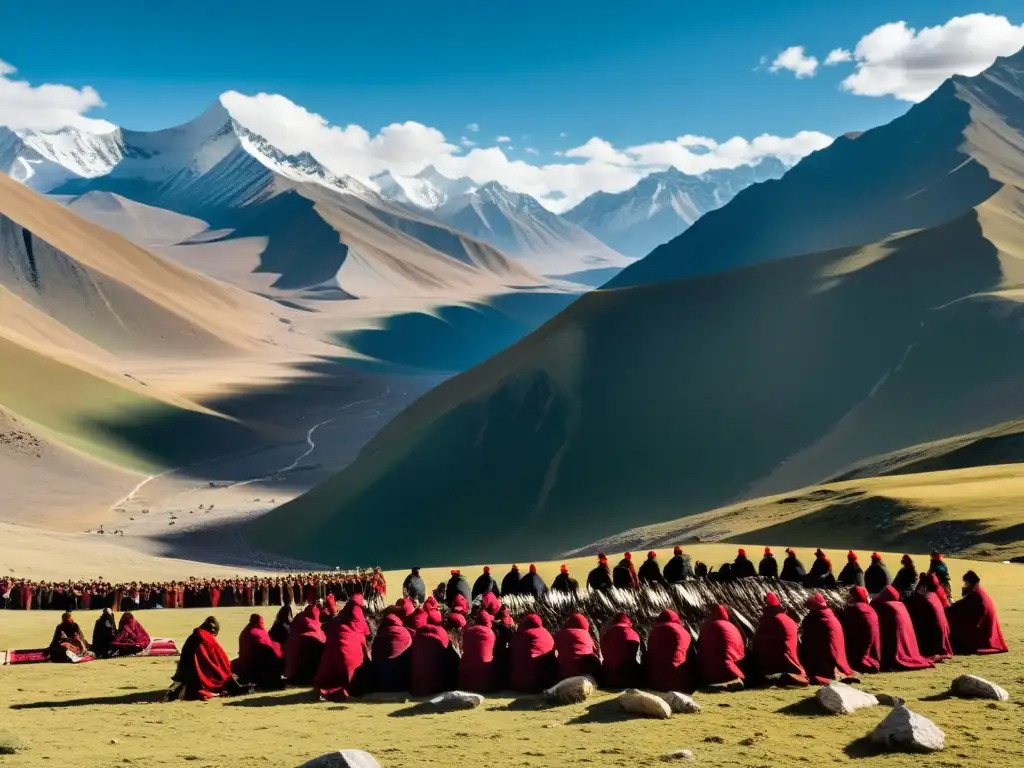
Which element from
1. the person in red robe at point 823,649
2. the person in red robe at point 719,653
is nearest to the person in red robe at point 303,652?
the person in red robe at point 719,653

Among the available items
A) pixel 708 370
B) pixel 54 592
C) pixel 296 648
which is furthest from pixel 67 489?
pixel 296 648

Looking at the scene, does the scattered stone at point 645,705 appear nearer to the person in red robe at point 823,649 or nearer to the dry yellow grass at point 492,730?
the dry yellow grass at point 492,730

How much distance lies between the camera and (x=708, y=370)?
8844 centimetres

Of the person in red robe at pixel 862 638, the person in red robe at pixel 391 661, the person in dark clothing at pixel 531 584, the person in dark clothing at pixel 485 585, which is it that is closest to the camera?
the person in red robe at pixel 862 638

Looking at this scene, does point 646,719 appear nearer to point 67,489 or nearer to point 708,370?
point 708,370

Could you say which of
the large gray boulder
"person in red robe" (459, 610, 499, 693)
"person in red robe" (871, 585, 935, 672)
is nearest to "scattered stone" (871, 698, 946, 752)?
"person in red robe" (871, 585, 935, 672)

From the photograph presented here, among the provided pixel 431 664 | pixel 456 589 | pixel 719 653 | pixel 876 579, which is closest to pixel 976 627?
pixel 719 653

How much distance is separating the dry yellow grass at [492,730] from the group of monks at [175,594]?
49.9ft

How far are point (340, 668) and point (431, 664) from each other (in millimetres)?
1255

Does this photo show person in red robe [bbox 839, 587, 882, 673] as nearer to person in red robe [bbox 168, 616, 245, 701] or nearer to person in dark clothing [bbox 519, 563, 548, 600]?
person in red robe [bbox 168, 616, 245, 701]

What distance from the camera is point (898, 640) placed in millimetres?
14664

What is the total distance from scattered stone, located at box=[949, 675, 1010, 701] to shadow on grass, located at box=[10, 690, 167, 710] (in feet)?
33.7

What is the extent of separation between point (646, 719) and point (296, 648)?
5.85 m

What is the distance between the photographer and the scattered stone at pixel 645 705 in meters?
12.3
